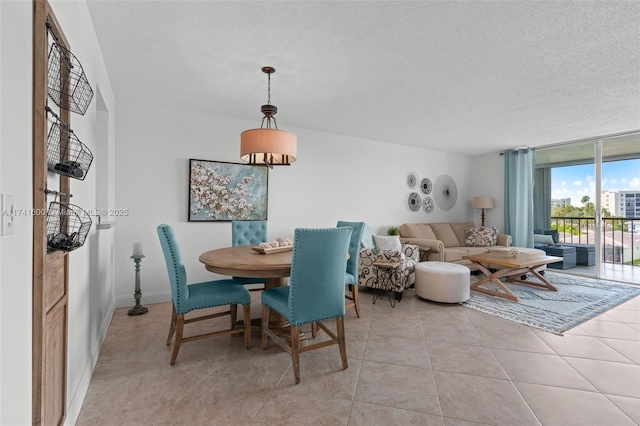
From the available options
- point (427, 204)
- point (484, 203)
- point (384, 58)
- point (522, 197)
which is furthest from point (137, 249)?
point (522, 197)

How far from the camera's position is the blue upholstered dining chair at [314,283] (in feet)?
6.71

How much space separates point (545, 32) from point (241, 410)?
3.07 m

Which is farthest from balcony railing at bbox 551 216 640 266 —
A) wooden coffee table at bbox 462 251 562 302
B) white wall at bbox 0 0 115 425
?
white wall at bbox 0 0 115 425

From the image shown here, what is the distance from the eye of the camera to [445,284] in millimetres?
3701

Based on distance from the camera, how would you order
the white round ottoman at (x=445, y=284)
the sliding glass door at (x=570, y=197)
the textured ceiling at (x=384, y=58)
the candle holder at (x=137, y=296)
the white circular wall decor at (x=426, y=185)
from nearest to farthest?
the textured ceiling at (x=384, y=58) < the candle holder at (x=137, y=296) < the white round ottoman at (x=445, y=284) < the sliding glass door at (x=570, y=197) < the white circular wall decor at (x=426, y=185)

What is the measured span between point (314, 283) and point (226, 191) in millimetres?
2426

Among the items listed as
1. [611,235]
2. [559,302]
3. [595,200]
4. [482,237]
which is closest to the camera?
[559,302]

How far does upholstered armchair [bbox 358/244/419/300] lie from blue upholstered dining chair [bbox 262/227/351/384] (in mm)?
1697

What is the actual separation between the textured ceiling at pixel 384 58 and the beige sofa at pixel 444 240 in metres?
1.96

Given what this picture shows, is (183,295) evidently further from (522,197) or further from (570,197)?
(570,197)

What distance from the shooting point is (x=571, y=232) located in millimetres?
6328

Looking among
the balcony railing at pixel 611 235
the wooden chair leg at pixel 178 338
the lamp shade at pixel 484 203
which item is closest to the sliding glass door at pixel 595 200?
the balcony railing at pixel 611 235

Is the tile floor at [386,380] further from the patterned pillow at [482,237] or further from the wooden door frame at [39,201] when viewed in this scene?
the patterned pillow at [482,237]

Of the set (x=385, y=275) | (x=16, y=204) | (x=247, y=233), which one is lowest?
(x=385, y=275)
